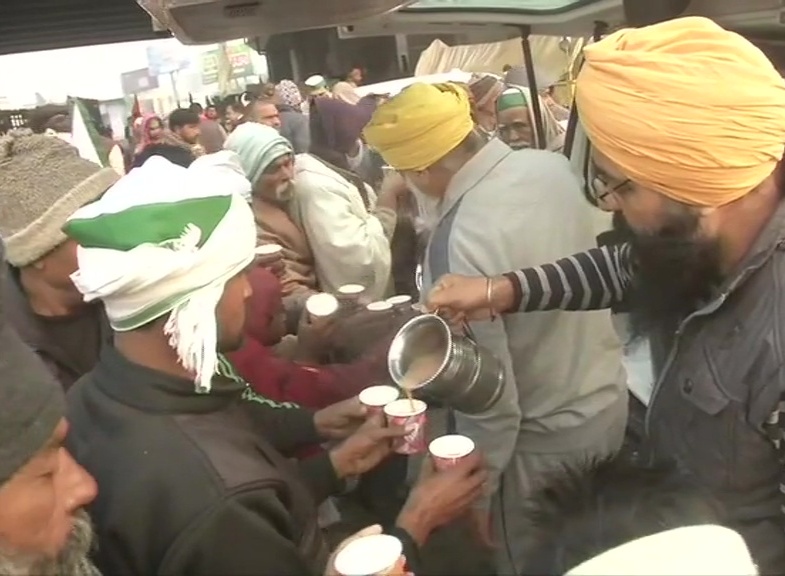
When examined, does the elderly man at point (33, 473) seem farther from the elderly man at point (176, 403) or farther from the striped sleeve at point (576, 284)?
the striped sleeve at point (576, 284)

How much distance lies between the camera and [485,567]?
1294mm

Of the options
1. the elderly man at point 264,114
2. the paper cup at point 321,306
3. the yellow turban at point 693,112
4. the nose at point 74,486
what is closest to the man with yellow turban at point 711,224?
the yellow turban at point 693,112

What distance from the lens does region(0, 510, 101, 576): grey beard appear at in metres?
0.83

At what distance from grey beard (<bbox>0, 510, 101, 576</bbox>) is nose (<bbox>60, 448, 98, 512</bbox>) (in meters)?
0.04

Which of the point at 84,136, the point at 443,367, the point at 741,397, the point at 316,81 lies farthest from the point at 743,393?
the point at 316,81

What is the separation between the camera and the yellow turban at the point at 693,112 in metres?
1.05

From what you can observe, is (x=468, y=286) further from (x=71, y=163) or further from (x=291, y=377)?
(x=71, y=163)

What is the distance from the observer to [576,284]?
58.9 inches

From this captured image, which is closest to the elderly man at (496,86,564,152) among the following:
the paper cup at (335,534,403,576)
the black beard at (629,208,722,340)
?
the black beard at (629,208,722,340)

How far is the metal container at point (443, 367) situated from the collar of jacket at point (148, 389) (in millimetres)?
409

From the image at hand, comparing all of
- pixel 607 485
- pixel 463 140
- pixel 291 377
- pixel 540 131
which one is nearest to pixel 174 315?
pixel 607 485

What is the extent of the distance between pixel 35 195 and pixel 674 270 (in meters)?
1.05

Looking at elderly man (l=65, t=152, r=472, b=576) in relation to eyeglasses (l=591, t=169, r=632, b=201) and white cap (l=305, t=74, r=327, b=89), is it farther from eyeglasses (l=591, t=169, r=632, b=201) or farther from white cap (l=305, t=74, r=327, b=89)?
white cap (l=305, t=74, r=327, b=89)

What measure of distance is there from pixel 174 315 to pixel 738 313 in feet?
2.38
